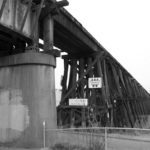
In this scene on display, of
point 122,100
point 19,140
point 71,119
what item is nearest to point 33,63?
point 19,140

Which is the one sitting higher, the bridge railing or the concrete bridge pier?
the concrete bridge pier

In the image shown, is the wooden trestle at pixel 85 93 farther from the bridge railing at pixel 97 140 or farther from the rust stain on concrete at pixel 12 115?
the bridge railing at pixel 97 140

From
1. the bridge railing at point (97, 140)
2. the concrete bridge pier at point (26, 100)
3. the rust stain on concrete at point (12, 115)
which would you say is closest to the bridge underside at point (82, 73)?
the concrete bridge pier at point (26, 100)

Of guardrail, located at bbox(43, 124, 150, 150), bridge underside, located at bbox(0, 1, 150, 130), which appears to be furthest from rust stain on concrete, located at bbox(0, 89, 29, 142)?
bridge underside, located at bbox(0, 1, 150, 130)

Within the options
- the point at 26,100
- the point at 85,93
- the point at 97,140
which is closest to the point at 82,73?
the point at 85,93

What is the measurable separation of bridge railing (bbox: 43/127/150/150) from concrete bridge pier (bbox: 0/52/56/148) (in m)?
0.61

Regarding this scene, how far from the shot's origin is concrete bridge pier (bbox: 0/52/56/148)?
11.9 metres

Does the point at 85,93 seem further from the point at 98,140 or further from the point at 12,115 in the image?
the point at 98,140

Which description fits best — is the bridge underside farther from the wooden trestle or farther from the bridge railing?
the bridge railing

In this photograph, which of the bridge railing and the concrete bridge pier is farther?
the concrete bridge pier

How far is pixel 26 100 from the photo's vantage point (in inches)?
476

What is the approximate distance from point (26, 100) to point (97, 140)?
3.90 m

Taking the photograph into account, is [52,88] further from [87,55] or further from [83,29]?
[87,55]

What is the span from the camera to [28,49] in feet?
41.7
